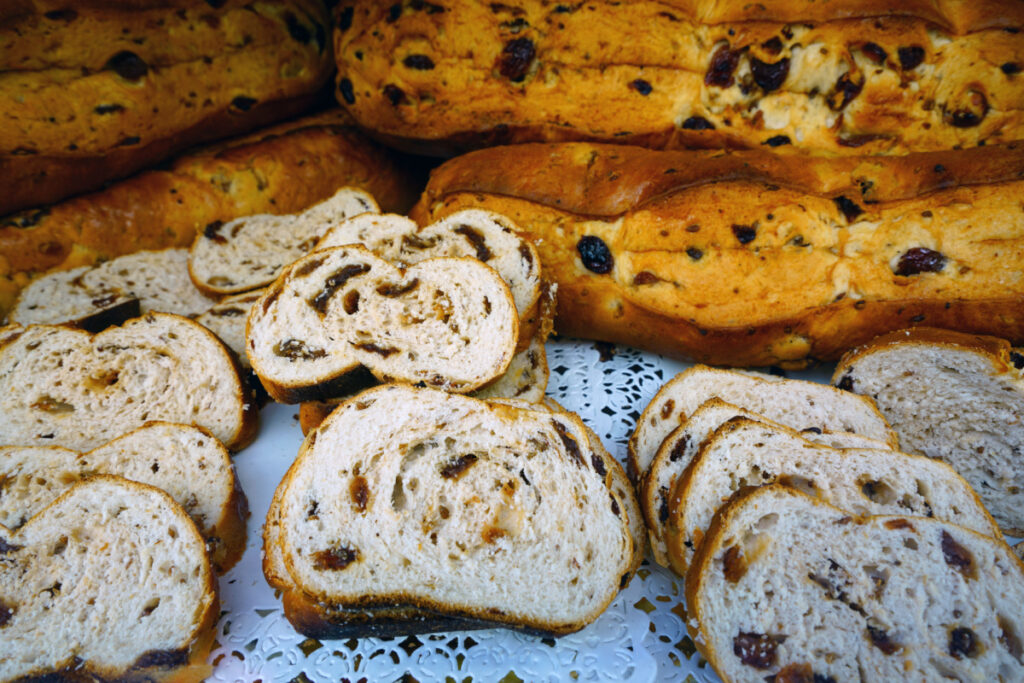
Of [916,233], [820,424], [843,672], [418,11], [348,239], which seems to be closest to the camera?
[843,672]

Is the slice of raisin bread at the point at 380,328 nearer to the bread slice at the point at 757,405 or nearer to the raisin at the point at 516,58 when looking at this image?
the bread slice at the point at 757,405

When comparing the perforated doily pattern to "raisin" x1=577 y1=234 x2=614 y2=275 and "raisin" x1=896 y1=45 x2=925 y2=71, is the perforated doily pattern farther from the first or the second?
"raisin" x1=896 y1=45 x2=925 y2=71

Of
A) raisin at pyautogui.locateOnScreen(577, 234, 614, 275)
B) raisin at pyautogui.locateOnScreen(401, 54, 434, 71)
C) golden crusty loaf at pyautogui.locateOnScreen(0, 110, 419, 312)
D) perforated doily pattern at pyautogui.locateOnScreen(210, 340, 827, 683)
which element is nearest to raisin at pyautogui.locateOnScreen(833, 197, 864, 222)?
raisin at pyautogui.locateOnScreen(577, 234, 614, 275)

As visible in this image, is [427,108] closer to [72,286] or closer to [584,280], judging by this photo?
[584,280]

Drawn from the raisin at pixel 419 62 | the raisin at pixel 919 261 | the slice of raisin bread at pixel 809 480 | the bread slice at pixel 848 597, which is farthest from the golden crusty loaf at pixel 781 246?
the bread slice at pixel 848 597

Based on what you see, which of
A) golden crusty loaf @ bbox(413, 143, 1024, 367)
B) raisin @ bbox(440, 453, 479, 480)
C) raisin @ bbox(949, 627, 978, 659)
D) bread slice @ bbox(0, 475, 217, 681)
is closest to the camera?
raisin @ bbox(949, 627, 978, 659)

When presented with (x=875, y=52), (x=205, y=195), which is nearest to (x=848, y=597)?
(x=875, y=52)

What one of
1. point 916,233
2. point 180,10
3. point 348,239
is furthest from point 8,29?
point 916,233
